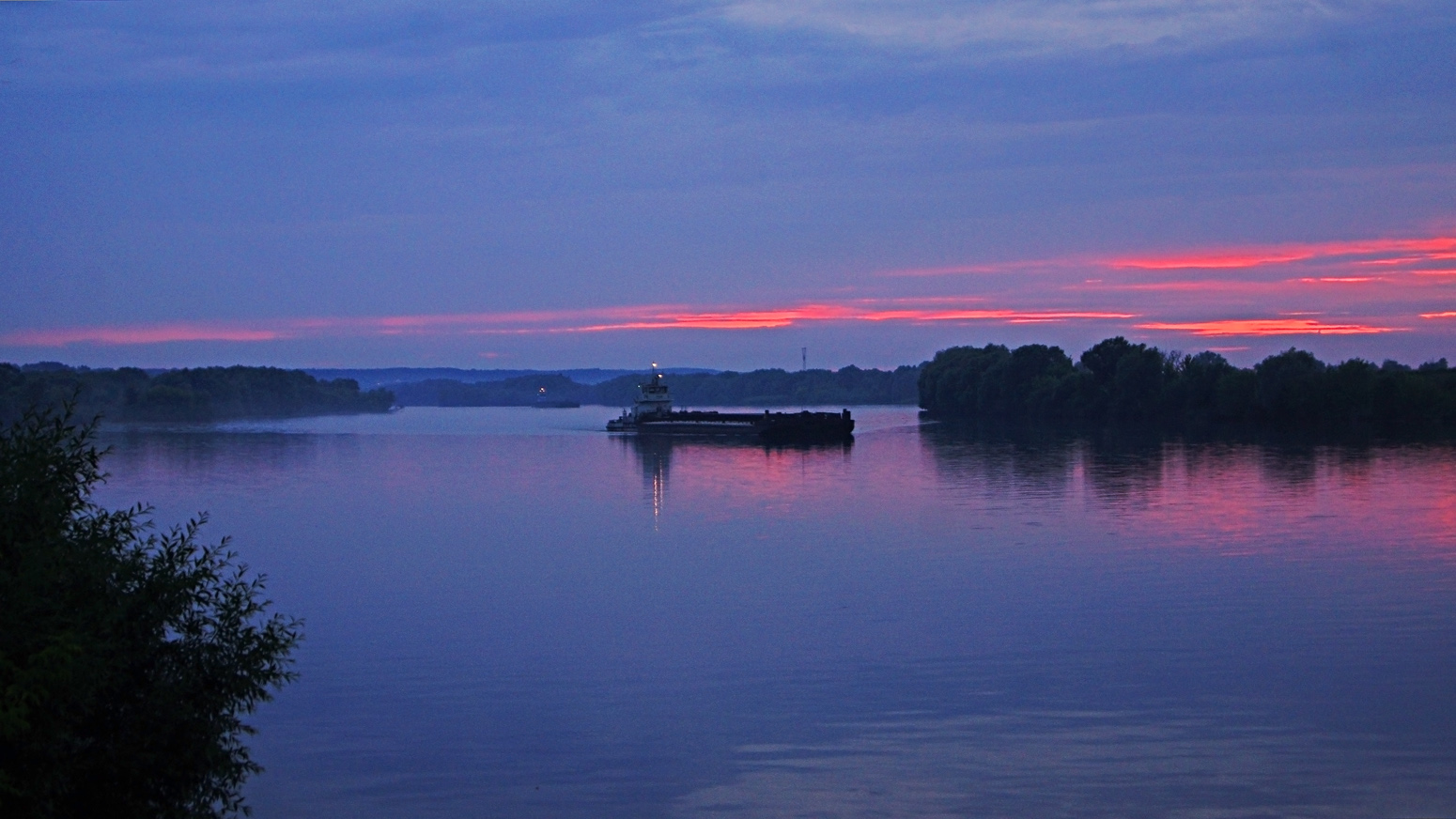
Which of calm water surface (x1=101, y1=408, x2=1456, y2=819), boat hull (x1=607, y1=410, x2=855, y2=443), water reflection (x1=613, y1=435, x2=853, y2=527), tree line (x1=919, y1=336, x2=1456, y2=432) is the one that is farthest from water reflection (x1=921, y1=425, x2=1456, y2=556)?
Answer: tree line (x1=919, y1=336, x2=1456, y2=432)

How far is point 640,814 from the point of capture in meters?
13.3

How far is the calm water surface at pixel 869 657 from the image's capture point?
1398 centimetres

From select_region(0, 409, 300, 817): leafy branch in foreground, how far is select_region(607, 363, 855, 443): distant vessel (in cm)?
7943

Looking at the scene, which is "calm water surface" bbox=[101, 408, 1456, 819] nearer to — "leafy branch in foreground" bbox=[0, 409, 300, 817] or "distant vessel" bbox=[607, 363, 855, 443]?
"leafy branch in foreground" bbox=[0, 409, 300, 817]

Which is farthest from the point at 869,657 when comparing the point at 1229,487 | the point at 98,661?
the point at 1229,487

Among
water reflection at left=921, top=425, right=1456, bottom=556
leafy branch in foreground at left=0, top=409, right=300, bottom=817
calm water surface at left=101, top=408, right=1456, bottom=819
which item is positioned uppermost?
leafy branch in foreground at left=0, top=409, right=300, bottom=817

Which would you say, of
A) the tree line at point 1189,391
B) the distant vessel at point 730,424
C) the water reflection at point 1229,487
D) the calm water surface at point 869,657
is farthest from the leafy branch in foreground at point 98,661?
the tree line at point 1189,391

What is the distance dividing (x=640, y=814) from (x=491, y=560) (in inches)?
724

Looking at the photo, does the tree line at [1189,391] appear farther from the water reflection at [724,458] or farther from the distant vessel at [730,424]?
the water reflection at [724,458]

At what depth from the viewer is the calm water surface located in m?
14.0

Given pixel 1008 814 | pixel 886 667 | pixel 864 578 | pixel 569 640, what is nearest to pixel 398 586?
pixel 569 640

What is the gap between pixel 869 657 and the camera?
1967 cm

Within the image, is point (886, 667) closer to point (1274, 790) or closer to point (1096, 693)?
point (1096, 693)

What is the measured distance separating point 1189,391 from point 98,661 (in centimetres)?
10459
